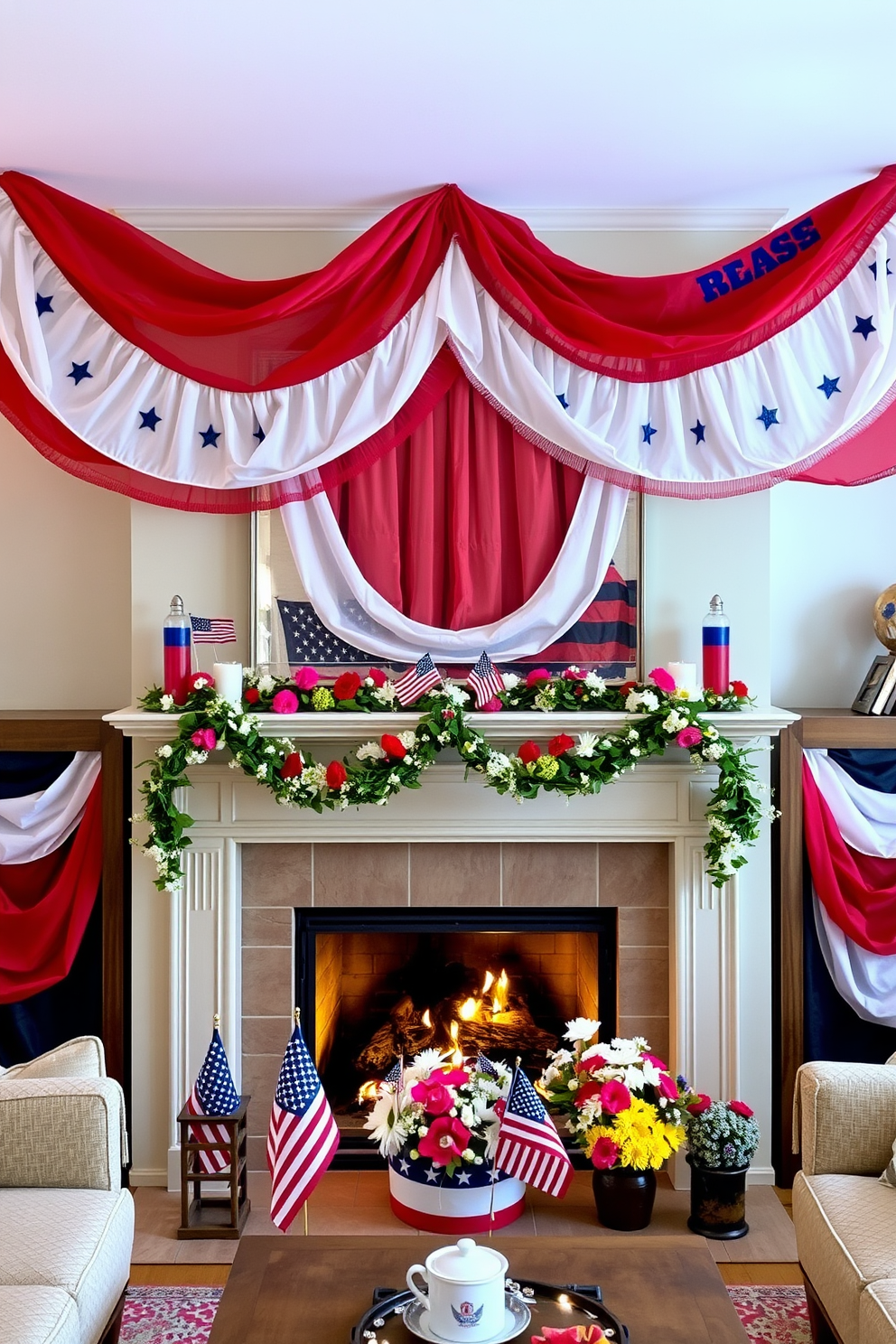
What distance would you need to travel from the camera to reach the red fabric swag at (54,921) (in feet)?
11.0

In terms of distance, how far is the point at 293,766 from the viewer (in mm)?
3117

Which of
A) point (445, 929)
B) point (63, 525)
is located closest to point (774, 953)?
point (445, 929)

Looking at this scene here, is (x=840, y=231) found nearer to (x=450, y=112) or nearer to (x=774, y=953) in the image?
(x=450, y=112)

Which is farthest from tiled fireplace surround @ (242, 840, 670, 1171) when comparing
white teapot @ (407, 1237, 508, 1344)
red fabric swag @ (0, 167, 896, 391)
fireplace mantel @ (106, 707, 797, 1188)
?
white teapot @ (407, 1237, 508, 1344)

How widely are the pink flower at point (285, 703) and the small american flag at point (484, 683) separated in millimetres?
482

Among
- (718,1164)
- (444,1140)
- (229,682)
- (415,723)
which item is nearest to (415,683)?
(415,723)

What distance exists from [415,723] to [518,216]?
1.49 meters

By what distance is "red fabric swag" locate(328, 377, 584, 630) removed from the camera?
3.35m

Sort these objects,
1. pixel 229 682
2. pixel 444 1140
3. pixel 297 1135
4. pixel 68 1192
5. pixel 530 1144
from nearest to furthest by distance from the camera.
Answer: pixel 297 1135 < pixel 530 1144 < pixel 68 1192 < pixel 444 1140 < pixel 229 682

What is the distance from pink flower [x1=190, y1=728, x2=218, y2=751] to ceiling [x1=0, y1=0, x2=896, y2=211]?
1.49 metres

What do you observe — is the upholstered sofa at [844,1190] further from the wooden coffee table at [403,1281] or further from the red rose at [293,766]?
the red rose at [293,766]

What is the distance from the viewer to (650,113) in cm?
282

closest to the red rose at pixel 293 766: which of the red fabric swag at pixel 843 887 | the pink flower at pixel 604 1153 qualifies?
the pink flower at pixel 604 1153

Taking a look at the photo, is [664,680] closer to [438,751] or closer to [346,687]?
[438,751]
